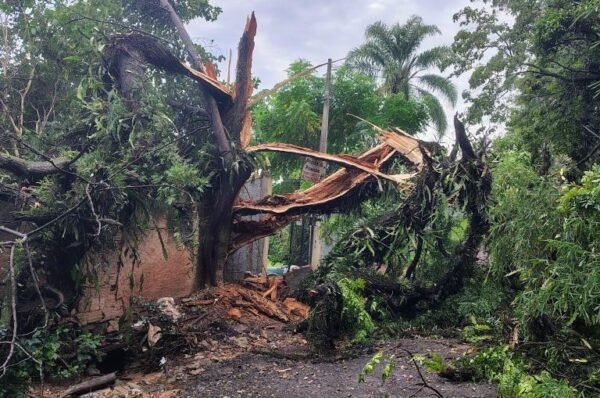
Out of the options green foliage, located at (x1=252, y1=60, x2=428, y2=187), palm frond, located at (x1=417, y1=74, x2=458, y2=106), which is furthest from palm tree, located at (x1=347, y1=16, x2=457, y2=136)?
green foliage, located at (x1=252, y1=60, x2=428, y2=187)

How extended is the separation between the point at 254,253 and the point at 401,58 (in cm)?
1238

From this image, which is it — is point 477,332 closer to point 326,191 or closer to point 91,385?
point 326,191

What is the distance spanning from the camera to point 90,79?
705 centimetres

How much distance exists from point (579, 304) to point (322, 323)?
3185 mm

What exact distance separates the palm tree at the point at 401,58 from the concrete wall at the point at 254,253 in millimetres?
10316

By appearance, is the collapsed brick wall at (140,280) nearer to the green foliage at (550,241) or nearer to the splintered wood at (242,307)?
the splintered wood at (242,307)

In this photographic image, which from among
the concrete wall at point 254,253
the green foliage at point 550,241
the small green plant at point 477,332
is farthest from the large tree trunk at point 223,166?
the green foliage at point 550,241

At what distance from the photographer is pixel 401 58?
1933cm

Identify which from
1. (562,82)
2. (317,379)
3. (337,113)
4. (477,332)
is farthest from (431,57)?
(317,379)

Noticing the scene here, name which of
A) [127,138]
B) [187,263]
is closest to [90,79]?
[127,138]

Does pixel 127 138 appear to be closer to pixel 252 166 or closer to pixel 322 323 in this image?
pixel 252 166

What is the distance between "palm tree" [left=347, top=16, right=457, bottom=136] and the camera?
62.4ft

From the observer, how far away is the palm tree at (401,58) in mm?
19016

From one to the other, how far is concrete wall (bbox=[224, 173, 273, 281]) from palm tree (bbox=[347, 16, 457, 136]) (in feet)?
33.8
